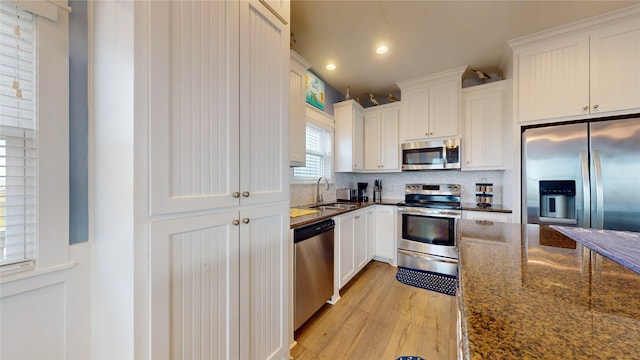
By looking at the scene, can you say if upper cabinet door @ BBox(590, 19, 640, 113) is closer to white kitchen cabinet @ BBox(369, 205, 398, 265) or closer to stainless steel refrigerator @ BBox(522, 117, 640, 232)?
stainless steel refrigerator @ BBox(522, 117, 640, 232)

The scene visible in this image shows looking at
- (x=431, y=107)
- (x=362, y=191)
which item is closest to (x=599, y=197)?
(x=431, y=107)

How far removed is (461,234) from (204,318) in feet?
4.28

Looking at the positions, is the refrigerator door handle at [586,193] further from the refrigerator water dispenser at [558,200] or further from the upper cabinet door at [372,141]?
the upper cabinet door at [372,141]

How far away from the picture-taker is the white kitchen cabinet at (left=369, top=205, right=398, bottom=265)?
10.8ft

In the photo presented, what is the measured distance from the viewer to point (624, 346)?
36 cm

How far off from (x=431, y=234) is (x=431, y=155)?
1096 millimetres

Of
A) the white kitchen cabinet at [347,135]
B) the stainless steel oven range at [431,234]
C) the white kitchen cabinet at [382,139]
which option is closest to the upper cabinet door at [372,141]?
the white kitchen cabinet at [382,139]

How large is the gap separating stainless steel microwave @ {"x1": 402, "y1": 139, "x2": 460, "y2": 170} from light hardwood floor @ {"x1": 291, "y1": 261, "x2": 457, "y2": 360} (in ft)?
5.38

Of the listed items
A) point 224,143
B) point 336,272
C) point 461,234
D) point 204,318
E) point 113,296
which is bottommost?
point 336,272

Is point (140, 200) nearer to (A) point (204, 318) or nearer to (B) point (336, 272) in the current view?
(A) point (204, 318)

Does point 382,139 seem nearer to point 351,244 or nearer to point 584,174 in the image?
point 351,244

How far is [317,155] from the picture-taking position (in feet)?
10.8

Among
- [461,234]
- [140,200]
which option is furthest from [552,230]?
[140,200]

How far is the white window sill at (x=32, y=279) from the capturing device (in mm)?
826
